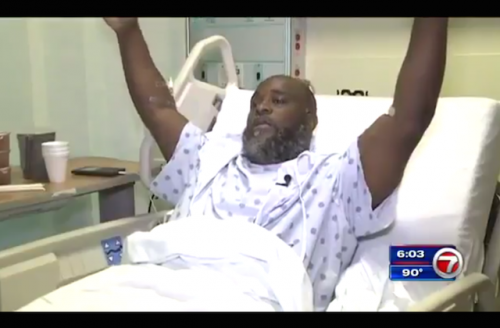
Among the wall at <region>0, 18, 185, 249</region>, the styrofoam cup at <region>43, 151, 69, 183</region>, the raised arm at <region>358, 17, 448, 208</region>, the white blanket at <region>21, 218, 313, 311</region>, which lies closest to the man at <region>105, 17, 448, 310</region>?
the raised arm at <region>358, 17, 448, 208</region>

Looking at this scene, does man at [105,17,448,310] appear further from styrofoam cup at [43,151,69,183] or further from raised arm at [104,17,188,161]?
styrofoam cup at [43,151,69,183]

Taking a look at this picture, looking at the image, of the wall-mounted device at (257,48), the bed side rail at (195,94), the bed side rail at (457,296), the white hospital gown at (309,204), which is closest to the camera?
the bed side rail at (457,296)

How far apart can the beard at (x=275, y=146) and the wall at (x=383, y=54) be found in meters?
0.46

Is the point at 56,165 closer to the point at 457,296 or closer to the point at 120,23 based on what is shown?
the point at 120,23

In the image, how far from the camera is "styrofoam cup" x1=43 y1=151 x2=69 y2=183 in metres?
1.79

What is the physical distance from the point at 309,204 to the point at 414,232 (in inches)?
9.0

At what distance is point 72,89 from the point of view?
2338 millimetres

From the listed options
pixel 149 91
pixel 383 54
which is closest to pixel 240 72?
pixel 383 54

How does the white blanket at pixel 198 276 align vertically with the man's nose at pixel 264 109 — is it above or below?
below

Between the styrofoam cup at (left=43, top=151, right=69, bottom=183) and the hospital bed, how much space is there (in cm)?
27

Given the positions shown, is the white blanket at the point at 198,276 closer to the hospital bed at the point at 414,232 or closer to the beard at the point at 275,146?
the hospital bed at the point at 414,232

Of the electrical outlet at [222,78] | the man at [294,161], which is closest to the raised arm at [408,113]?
the man at [294,161]

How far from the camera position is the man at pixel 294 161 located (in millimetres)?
1291

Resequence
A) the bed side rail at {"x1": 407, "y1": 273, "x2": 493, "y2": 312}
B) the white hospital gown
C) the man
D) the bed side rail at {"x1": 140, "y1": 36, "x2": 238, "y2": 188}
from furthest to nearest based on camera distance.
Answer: the bed side rail at {"x1": 140, "y1": 36, "x2": 238, "y2": 188}, the white hospital gown, the man, the bed side rail at {"x1": 407, "y1": 273, "x2": 493, "y2": 312}
